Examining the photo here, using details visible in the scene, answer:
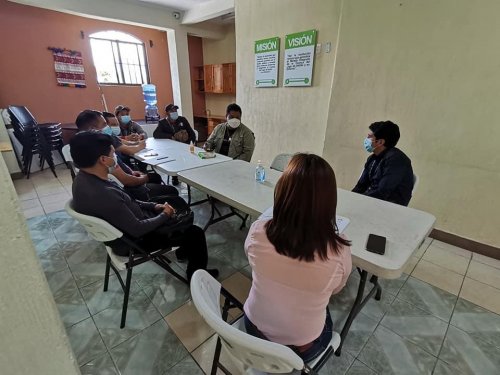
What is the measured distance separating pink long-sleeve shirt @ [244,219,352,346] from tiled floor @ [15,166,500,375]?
646 millimetres

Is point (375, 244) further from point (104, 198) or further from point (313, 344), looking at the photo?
point (104, 198)

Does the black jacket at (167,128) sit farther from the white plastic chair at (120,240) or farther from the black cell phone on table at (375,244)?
the black cell phone on table at (375,244)

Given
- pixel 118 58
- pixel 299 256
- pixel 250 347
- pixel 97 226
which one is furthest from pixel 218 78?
pixel 250 347

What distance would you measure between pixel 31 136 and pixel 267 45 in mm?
3963

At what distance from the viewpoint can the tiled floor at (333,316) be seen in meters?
1.35

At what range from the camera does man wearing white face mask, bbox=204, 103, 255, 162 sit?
3.00 metres

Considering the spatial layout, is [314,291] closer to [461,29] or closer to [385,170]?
[385,170]

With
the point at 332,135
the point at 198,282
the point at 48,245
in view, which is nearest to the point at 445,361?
the point at 198,282

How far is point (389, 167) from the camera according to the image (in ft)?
6.07

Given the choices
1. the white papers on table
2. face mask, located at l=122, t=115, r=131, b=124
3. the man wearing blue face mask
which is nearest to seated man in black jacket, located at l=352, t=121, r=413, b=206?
the white papers on table

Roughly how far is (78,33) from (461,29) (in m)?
6.13

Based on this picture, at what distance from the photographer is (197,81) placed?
7.08 m

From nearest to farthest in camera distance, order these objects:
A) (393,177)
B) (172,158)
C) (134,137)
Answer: (393,177), (172,158), (134,137)

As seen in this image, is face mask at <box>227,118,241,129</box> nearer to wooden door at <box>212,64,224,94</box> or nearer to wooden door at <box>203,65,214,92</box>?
wooden door at <box>212,64,224,94</box>
